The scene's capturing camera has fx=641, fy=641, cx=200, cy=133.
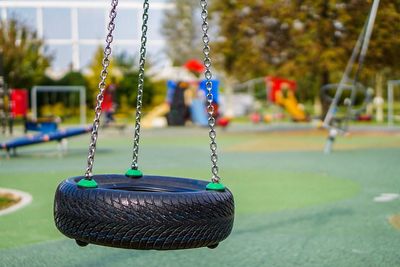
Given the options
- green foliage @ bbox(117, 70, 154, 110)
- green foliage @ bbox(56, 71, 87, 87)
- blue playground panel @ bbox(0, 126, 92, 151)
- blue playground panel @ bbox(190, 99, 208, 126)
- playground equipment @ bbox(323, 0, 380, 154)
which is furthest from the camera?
green foliage @ bbox(117, 70, 154, 110)

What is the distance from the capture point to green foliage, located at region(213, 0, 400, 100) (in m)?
20.5

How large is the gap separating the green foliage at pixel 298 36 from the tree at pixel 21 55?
10.8m

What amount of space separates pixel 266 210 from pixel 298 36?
15.9 metres

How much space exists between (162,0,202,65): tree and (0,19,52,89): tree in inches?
1052

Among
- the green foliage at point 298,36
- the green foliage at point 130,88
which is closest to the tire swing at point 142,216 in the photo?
the green foliage at point 298,36

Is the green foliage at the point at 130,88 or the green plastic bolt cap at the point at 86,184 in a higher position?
the green plastic bolt cap at the point at 86,184

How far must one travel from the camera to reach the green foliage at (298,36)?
20.5 m

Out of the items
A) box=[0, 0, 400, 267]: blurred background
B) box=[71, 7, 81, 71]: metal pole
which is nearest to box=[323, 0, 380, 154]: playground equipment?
box=[0, 0, 400, 267]: blurred background

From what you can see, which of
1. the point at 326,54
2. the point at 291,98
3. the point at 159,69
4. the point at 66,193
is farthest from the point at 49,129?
the point at 159,69

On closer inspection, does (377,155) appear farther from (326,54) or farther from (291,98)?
(291,98)

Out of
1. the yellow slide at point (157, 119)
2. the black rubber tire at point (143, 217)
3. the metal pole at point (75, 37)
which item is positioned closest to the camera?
the black rubber tire at point (143, 217)

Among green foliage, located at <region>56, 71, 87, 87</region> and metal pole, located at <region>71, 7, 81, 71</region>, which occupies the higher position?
metal pole, located at <region>71, 7, 81, 71</region>

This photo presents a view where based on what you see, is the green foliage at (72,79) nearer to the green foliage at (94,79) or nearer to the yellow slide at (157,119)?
the green foliage at (94,79)

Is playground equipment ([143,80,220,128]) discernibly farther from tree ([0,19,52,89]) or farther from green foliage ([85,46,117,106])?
green foliage ([85,46,117,106])
